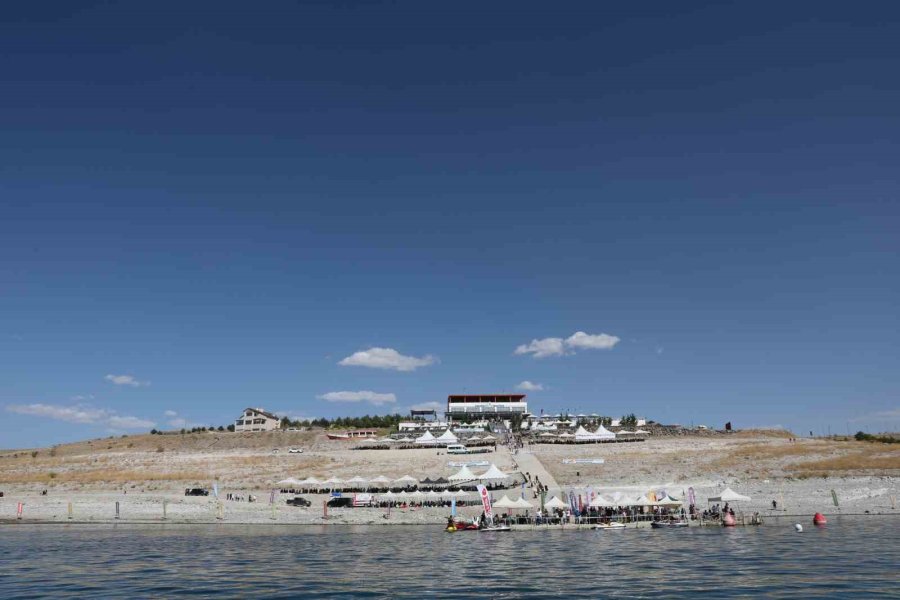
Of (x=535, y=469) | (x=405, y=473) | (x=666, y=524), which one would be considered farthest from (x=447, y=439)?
(x=666, y=524)

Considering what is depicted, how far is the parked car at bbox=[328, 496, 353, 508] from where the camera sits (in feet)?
207

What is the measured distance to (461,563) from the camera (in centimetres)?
3434

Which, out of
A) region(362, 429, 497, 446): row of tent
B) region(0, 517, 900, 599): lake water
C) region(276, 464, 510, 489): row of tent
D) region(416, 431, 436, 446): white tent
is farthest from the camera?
region(362, 429, 497, 446): row of tent

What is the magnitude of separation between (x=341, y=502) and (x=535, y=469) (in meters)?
24.0

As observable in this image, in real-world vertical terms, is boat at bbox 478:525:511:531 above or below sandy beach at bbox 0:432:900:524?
below

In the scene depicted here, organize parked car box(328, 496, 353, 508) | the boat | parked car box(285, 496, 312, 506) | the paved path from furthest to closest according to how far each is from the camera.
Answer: the paved path < parked car box(285, 496, 312, 506) < parked car box(328, 496, 353, 508) < the boat

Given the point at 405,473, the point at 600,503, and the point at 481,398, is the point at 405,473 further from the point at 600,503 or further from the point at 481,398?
the point at 481,398

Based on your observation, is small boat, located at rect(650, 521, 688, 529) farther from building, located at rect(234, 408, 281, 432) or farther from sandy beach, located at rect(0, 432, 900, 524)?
building, located at rect(234, 408, 281, 432)

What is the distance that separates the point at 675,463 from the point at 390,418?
87.3 metres

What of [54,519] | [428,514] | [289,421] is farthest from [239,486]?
[289,421]

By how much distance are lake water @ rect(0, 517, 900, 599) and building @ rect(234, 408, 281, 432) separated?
3934 inches

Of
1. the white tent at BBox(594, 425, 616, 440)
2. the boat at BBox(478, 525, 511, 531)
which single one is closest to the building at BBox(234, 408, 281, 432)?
the white tent at BBox(594, 425, 616, 440)

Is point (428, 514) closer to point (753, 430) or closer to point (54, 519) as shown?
point (54, 519)

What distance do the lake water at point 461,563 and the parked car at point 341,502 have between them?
486 inches
